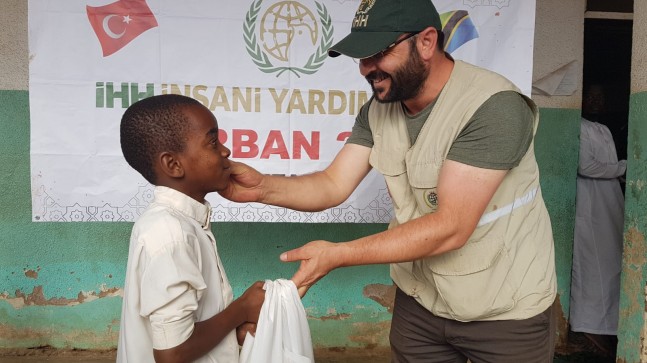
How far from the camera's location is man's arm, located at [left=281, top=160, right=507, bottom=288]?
66.1 inches

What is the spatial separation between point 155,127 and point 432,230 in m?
0.80

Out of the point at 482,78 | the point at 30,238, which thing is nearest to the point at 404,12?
the point at 482,78

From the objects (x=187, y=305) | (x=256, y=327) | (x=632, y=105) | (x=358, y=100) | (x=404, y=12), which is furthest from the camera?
(x=358, y=100)

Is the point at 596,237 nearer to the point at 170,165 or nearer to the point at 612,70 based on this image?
the point at 612,70

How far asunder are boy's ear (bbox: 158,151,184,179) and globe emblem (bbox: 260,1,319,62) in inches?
61.6

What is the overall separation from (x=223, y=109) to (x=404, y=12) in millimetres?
1435

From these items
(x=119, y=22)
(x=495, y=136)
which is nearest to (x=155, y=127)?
(x=495, y=136)

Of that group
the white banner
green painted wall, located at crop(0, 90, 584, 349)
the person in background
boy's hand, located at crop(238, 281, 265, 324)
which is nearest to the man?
boy's hand, located at crop(238, 281, 265, 324)

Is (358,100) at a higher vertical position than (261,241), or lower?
higher

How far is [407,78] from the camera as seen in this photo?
71.2 inches

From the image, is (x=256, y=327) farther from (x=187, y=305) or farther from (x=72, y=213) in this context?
(x=72, y=213)

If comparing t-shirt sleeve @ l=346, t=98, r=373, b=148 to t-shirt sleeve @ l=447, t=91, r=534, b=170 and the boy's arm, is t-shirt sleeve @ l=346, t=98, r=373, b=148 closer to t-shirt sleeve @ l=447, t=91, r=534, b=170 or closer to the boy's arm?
t-shirt sleeve @ l=447, t=91, r=534, b=170

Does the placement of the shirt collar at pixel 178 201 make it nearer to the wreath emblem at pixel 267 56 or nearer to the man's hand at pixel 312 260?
the man's hand at pixel 312 260

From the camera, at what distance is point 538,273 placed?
1.90 meters
